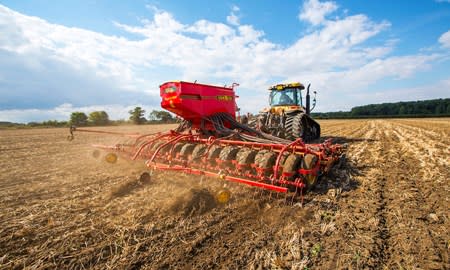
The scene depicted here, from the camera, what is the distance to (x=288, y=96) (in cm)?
877

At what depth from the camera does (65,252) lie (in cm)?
217

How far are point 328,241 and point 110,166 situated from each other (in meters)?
5.39

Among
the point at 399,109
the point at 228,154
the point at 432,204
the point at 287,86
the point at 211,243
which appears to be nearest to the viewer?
the point at 211,243

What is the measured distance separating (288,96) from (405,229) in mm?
6825

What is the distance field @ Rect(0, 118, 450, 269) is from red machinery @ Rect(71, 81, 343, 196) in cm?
34

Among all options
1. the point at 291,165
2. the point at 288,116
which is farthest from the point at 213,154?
the point at 288,116

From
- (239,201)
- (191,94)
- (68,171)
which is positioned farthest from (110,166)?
(239,201)

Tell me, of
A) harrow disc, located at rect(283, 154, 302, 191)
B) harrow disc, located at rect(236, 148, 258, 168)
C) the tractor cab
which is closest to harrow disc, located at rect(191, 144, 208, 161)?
harrow disc, located at rect(236, 148, 258, 168)

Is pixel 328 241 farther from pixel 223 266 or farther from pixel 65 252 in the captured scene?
pixel 65 252

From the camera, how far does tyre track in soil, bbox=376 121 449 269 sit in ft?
6.47

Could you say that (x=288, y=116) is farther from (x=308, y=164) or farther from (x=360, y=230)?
(x=360, y=230)

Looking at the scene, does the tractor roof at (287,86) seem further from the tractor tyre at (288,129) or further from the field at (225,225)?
the field at (225,225)

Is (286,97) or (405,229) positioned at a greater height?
(286,97)

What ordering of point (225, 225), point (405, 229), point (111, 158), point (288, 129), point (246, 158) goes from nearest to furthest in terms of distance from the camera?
1. point (405, 229)
2. point (225, 225)
3. point (246, 158)
4. point (111, 158)
5. point (288, 129)
